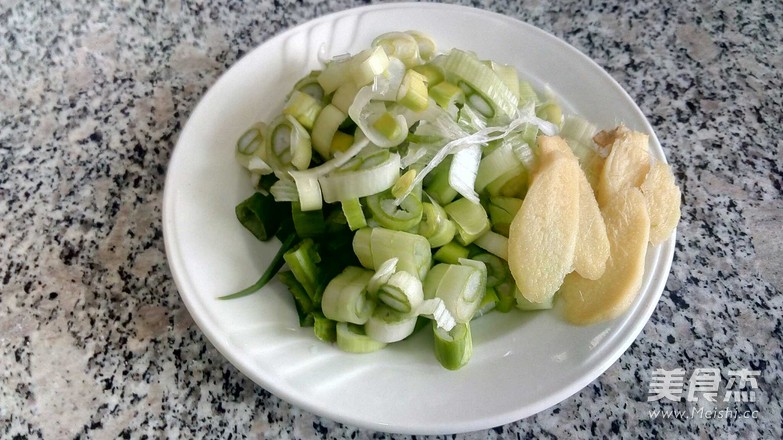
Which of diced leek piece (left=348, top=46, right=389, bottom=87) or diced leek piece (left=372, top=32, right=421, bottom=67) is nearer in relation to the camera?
diced leek piece (left=348, top=46, right=389, bottom=87)

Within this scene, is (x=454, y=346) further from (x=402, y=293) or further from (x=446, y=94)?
(x=446, y=94)

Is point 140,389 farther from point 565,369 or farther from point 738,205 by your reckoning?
point 738,205

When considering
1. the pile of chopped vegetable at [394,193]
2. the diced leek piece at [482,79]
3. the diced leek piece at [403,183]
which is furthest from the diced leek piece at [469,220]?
the diced leek piece at [482,79]

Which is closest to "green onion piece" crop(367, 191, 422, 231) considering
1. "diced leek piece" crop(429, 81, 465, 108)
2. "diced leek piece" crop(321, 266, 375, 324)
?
"diced leek piece" crop(321, 266, 375, 324)

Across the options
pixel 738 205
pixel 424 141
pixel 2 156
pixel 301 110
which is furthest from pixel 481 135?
pixel 2 156

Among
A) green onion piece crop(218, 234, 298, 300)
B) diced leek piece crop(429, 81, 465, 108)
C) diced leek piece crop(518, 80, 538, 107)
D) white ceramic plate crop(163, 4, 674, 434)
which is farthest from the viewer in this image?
diced leek piece crop(518, 80, 538, 107)

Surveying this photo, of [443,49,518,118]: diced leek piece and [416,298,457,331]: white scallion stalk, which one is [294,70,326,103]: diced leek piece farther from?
[416,298,457,331]: white scallion stalk

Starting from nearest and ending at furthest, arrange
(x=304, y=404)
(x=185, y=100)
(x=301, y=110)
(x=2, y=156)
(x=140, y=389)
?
(x=304, y=404) → (x=140, y=389) → (x=301, y=110) → (x=2, y=156) → (x=185, y=100)
